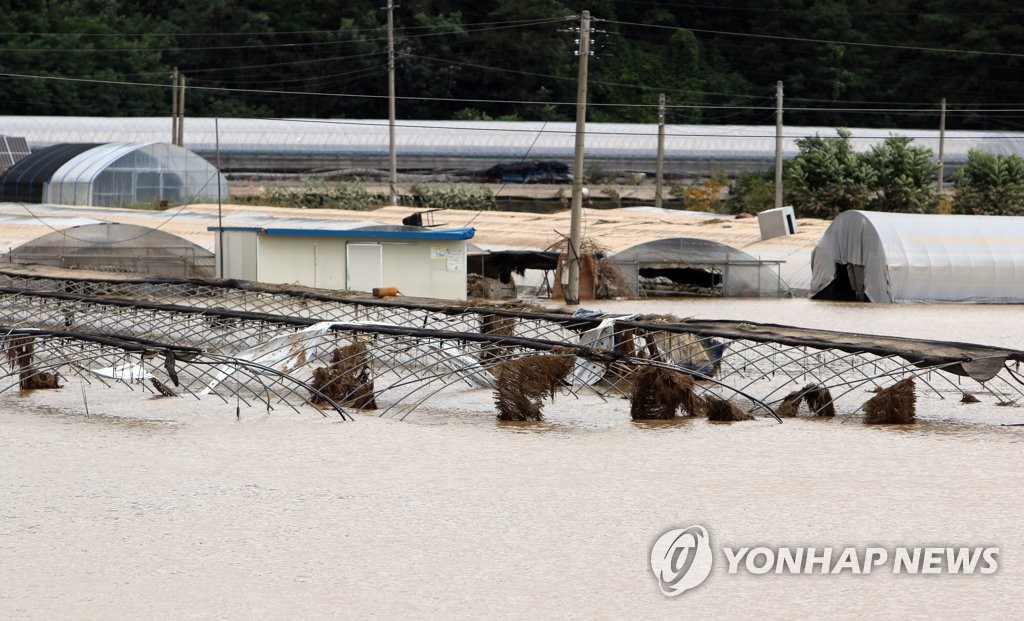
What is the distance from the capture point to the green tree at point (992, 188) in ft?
156

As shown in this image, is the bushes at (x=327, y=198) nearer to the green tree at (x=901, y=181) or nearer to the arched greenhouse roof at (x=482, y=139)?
the arched greenhouse roof at (x=482, y=139)

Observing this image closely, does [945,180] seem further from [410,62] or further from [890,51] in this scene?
[410,62]

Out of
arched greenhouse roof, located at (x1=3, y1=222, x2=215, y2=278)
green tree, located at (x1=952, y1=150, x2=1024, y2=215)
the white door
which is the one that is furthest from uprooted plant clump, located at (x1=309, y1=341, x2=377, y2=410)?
green tree, located at (x1=952, y1=150, x2=1024, y2=215)

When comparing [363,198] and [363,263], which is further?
[363,198]

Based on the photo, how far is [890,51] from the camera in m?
69.3

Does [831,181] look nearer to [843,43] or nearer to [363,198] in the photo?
[363,198]

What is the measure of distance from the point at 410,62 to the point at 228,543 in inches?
2293

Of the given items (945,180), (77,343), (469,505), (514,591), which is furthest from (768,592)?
(945,180)

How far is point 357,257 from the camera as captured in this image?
32156 millimetres

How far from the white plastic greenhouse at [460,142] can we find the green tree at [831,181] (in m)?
12.3

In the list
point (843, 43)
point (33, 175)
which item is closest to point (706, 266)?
point (33, 175)

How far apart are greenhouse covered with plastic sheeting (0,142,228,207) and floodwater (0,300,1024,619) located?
1090 inches

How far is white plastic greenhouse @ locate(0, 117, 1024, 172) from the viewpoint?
5919 centimetres

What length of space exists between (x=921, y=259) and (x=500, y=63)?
40289mm
